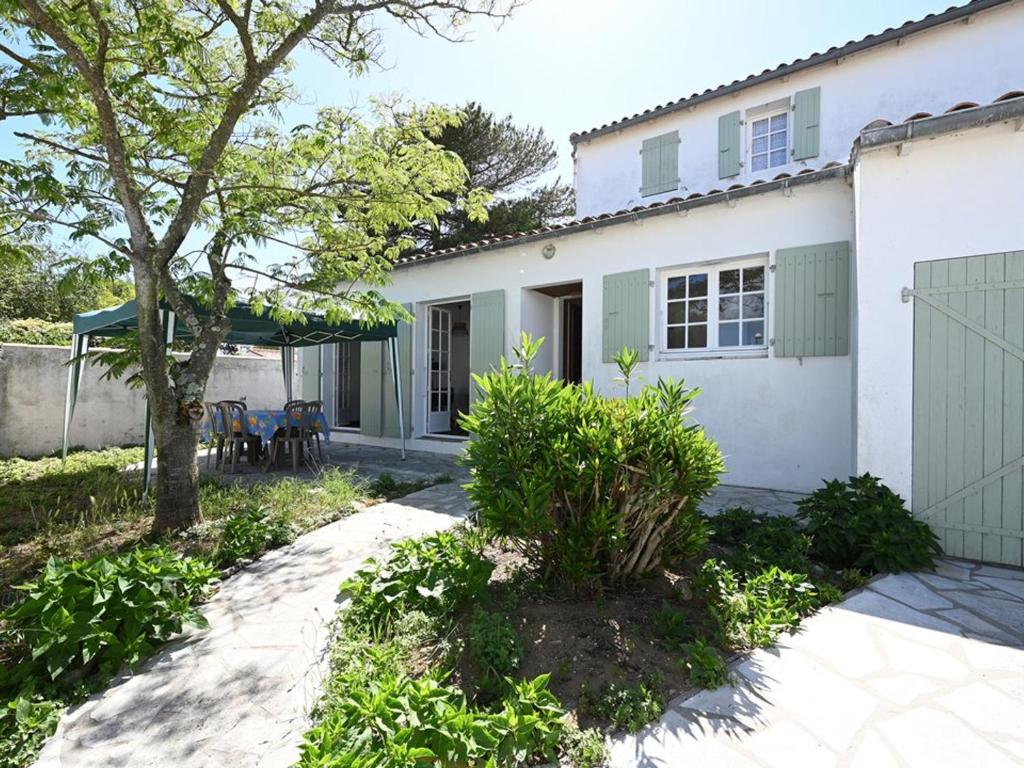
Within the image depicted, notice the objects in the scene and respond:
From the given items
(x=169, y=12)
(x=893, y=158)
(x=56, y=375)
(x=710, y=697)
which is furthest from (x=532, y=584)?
(x=56, y=375)

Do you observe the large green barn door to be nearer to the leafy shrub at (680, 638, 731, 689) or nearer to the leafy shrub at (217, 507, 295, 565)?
the leafy shrub at (680, 638, 731, 689)

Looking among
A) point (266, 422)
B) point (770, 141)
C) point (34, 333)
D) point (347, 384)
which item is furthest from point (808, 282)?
point (34, 333)

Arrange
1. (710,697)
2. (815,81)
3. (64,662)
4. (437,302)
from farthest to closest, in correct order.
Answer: (437,302) → (815,81) → (64,662) → (710,697)

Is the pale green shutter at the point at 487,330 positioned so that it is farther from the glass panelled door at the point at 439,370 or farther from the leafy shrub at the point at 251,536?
the leafy shrub at the point at 251,536

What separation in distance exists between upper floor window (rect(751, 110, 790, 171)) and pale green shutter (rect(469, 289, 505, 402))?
173 inches

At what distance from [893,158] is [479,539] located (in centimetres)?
417

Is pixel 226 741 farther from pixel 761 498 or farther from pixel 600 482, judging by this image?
pixel 761 498

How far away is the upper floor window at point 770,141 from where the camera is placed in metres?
7.69

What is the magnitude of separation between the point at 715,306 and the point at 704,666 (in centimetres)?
473

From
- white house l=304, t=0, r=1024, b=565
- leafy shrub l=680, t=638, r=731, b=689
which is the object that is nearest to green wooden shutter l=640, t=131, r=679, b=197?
white house l=304, t=0, r=1024, b=565

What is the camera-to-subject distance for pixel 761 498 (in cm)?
529

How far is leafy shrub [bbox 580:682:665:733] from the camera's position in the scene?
1977 mm

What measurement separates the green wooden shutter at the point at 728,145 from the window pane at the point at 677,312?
2.95 meters

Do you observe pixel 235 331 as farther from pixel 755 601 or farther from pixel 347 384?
pixel 755 601
